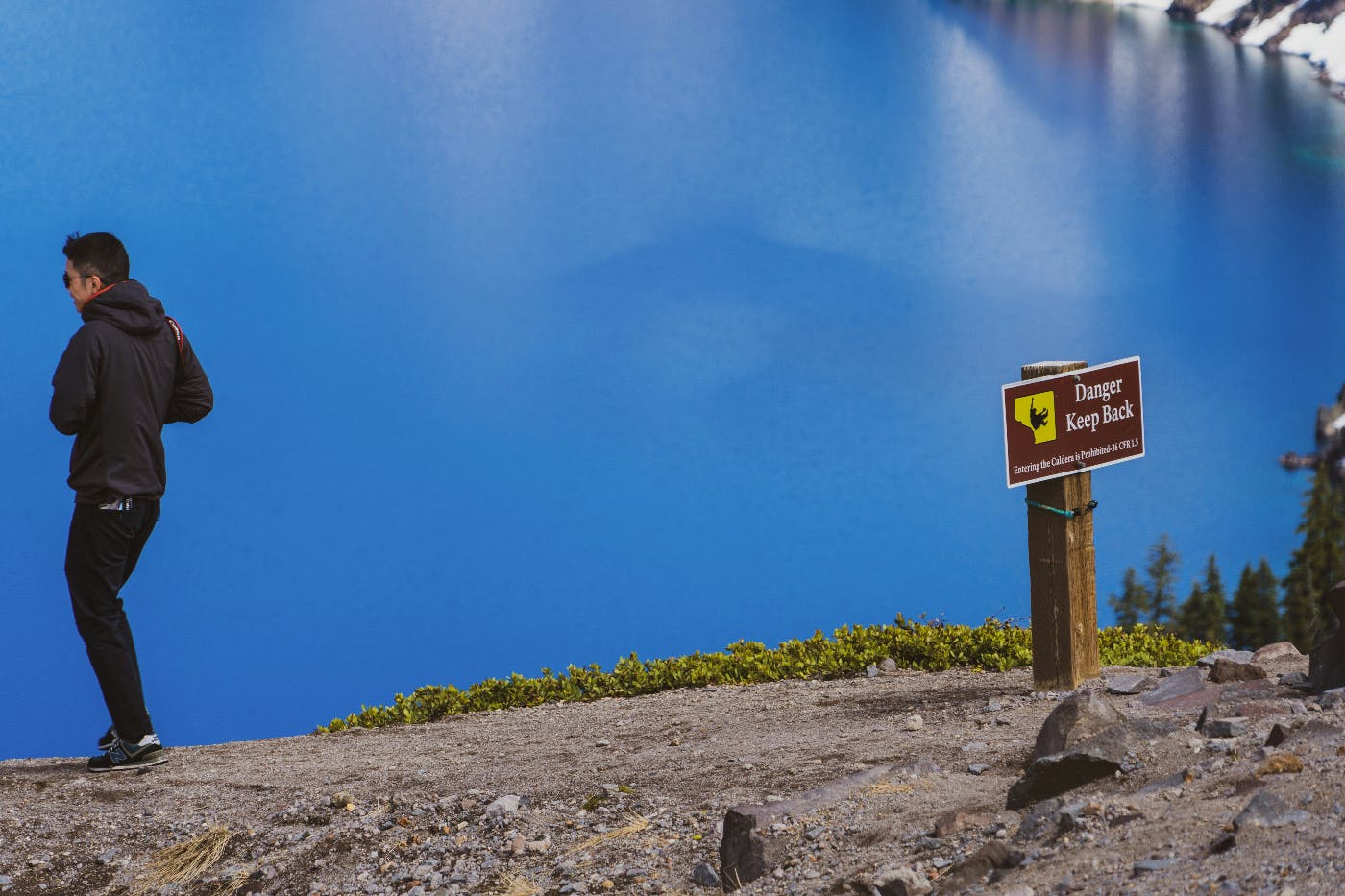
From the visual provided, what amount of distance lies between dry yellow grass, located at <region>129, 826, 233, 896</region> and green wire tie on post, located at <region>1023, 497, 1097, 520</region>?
13.8ft

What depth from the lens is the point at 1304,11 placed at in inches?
715

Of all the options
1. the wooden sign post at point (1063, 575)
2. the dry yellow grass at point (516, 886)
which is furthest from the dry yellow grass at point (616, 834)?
the wooden sign post at point (1063, 575)

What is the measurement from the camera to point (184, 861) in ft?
21.1

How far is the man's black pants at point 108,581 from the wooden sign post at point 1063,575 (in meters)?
4.74

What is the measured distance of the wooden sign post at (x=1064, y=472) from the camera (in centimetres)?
663

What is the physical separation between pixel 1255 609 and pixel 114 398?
53.3ft

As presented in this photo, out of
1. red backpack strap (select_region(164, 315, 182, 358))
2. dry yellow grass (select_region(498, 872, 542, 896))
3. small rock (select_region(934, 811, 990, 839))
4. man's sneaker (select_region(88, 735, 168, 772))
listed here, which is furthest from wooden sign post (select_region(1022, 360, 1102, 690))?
man's sneaker (select_region(88, 735, 168, 772))

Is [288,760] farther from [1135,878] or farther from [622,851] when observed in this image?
[1135,878]

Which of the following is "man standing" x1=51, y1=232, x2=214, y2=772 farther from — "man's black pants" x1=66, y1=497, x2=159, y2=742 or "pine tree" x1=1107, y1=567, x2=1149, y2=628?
"pine tree" x1=1107, y1=567, x2=1149, y2=628

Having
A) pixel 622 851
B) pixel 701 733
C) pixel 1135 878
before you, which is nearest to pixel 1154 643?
pixel 701 733

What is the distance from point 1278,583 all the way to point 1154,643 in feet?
35.9

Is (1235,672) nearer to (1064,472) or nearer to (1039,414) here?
(1064,472)

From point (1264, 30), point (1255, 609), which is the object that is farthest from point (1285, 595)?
point (1264, 30)

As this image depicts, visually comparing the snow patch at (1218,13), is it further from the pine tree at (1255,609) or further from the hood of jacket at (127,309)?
the hood of jacket at (127,309)
